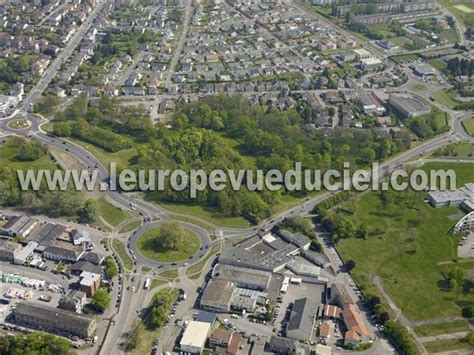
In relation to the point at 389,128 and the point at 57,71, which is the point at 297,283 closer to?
the point at 389,128

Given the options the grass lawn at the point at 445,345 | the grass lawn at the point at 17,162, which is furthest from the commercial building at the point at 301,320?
the grass lawn at the point at 17,162

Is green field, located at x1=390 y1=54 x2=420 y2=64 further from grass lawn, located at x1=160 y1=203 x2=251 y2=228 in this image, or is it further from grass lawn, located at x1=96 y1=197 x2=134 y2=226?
grass lawn, located at x1=96 y1=197 x2=134 y2=226

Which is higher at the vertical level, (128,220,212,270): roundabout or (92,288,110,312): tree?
(92,288,110,312): tree

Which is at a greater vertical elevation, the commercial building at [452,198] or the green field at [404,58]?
the green field at [404,58]

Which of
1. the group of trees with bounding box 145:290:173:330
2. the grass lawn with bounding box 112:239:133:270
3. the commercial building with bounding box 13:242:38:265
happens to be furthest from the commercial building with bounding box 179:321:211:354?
the commercial building with bounding box 13:242:38:265

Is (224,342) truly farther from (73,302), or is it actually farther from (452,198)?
(452,198)

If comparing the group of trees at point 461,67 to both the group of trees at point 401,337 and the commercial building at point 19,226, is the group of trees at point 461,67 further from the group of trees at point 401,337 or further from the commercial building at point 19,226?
the commercial building at point 19,226

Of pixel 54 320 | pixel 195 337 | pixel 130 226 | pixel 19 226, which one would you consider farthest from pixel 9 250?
pixel 195 337

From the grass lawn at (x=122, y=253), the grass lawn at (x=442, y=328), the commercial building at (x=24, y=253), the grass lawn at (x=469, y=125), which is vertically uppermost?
the commercial building at (x=24, y=253)
